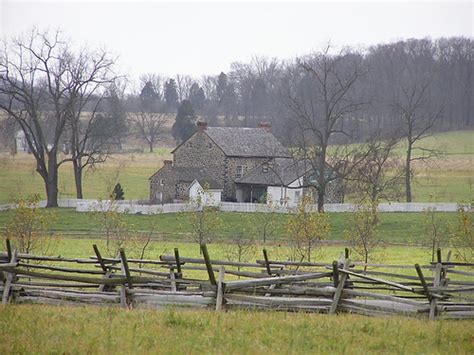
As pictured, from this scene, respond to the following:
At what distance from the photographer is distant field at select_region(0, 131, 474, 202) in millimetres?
62250

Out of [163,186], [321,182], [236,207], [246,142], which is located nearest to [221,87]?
[246,142]

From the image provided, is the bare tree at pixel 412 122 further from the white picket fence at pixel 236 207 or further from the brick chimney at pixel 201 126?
the brick chimney at pixel 201 126

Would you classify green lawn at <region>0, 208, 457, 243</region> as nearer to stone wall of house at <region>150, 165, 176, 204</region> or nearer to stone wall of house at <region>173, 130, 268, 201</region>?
stone wall of house at <region>150, 165, 176, 204</region>

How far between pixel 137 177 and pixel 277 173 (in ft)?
69.2

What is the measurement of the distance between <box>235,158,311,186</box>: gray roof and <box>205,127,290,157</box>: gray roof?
1.11 m

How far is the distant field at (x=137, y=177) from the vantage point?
62.2m

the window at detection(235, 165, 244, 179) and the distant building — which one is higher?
the distant building

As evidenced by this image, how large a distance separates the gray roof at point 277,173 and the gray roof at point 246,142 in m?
1.11

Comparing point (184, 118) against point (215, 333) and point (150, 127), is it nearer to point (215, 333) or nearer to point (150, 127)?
point (150, 127)

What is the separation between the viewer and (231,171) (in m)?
60.2

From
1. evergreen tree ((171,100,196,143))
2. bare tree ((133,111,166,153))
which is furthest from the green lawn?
bare tree ((133,111,166,153))

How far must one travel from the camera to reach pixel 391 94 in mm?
99438

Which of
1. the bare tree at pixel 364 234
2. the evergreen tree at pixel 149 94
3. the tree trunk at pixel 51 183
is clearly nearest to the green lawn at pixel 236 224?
the tree trunk at pixel 51 183

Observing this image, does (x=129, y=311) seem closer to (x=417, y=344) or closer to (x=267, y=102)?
(x=417, y=344)
